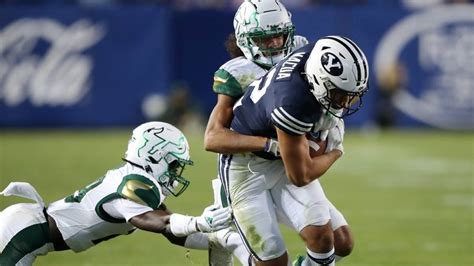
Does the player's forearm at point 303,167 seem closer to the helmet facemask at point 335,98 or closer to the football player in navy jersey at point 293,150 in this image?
the football player in navy jersey at point 293,150

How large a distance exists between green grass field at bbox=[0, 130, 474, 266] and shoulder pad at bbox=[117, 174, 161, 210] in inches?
41.6

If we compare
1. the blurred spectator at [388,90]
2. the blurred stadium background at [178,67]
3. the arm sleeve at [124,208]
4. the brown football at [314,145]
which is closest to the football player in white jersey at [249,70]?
the brown football at [314,145]

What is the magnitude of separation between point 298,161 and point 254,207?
481mm

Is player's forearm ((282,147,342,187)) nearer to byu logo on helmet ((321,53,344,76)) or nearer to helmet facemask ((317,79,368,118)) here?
helmet facemask ((317,79,368,118))

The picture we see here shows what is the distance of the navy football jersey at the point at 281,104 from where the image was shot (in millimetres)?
5324

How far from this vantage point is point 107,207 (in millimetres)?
5781

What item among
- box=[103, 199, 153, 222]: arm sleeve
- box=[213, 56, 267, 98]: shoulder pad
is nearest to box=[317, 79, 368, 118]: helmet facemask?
box=[213, 56, 267, 98]: shoulder pad

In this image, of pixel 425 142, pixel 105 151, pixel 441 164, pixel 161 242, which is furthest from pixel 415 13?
pixel 161 242

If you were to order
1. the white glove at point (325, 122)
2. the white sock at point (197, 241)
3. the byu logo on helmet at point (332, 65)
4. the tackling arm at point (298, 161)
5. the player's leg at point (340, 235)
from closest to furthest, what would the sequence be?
the byu logo on helmet at point (332, 65) < the tackling arm at point (298, 161) < the white glove at point (325, 122) < the player's leg at point (340, 235) < the white sock at point (197, 241)

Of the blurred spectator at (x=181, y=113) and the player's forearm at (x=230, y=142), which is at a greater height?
the player's forearm at (x=230, y=142)

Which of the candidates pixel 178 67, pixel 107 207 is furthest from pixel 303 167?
pixel 178 67

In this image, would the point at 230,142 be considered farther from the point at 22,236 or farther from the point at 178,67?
the point at 178,67

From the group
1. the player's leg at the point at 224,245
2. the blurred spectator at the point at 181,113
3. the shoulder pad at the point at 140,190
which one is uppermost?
the shoulder pad at the point at 140,190

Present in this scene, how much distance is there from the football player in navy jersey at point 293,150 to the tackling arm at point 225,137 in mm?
61
